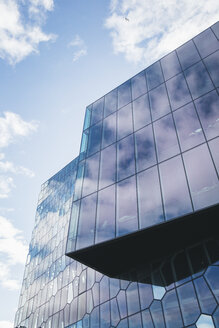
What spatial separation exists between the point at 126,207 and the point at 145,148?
11.3 feet

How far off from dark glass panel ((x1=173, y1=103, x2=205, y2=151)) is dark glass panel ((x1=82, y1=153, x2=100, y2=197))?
18.3 feet

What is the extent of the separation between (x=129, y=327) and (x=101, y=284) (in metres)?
3.60

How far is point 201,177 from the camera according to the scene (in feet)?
33.2

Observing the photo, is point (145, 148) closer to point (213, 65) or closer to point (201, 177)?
point (201, 177)

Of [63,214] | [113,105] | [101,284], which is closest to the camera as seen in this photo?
[101,284]

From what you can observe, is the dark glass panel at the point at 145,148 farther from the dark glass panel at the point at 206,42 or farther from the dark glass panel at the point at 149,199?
the dark glass panel at the point at 206,42

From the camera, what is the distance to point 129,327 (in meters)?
12.2

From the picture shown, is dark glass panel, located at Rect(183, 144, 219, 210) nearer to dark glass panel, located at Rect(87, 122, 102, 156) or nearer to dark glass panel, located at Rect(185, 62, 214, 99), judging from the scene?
dark glass panel, located at Rect(185, 62, 214, 99)

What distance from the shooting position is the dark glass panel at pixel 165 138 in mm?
12031

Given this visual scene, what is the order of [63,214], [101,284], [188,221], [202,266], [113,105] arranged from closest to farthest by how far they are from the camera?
1. [188,221]
2. [202,266]
3. [101,284]
4. [113,105]
5. [63,214]

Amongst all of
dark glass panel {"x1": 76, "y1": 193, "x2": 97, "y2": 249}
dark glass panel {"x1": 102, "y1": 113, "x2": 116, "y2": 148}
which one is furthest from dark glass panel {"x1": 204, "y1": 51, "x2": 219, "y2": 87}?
dark glass panel {"x1": 76, "y1": 193, "x2": 97, "y2": 249}

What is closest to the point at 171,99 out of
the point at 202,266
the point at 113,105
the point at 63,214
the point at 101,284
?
the point at 113,105

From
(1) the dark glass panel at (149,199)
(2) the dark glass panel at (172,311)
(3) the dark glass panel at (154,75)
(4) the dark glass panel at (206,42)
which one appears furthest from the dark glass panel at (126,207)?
(4) the dark glass panel at (206,42)

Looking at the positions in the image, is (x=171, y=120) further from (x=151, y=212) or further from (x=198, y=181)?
(x=151, y=212)
